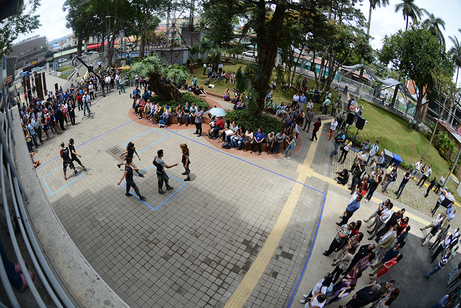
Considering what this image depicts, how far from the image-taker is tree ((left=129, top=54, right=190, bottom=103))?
57.4 ft

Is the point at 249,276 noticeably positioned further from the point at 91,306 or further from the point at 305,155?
the point at 305,155

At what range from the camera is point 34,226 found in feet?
12.8

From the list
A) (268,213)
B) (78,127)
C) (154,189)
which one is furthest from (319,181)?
(78,127)

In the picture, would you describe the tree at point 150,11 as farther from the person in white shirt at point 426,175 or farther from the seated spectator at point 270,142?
the person in white shirt at point 426,175

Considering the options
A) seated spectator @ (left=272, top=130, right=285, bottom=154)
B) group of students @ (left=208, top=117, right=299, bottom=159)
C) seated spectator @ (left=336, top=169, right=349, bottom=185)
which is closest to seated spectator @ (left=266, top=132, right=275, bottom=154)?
group of students @ (left=208, top=117, right=299, bottom=159)

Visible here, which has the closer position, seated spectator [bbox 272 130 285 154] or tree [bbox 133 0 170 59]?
seated spectator [bbox 272 130 285 154]

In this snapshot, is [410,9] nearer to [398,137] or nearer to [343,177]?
[398,137]

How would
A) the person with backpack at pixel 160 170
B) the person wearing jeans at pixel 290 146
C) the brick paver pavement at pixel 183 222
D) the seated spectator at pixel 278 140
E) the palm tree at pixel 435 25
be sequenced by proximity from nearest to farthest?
the brick paver pavement at pixel 183 222 < the person with backpack at pixel 160 170 < the person wearing jeans at pixel 290 146 < the seated spectator at pixel 278 140 < the palm tree at pixel 435 25

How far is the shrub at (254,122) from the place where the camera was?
1689cm

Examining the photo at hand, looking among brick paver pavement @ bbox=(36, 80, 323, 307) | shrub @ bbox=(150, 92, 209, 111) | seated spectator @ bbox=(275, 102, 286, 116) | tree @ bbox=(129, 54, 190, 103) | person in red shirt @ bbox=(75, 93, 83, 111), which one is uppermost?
tree @ bbox=(129, 54, 190, 103)

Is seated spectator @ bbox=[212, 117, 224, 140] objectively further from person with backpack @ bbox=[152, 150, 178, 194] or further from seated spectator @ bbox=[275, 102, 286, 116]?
seated spectator @ bbox=[275, 102, 286, 116]

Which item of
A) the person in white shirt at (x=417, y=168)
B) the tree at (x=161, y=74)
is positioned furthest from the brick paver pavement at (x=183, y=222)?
the person in white shirt at (x=417, y=168)

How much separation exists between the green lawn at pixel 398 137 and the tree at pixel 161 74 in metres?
15.3

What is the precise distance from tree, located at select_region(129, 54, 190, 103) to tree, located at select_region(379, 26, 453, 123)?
83.1 feet
